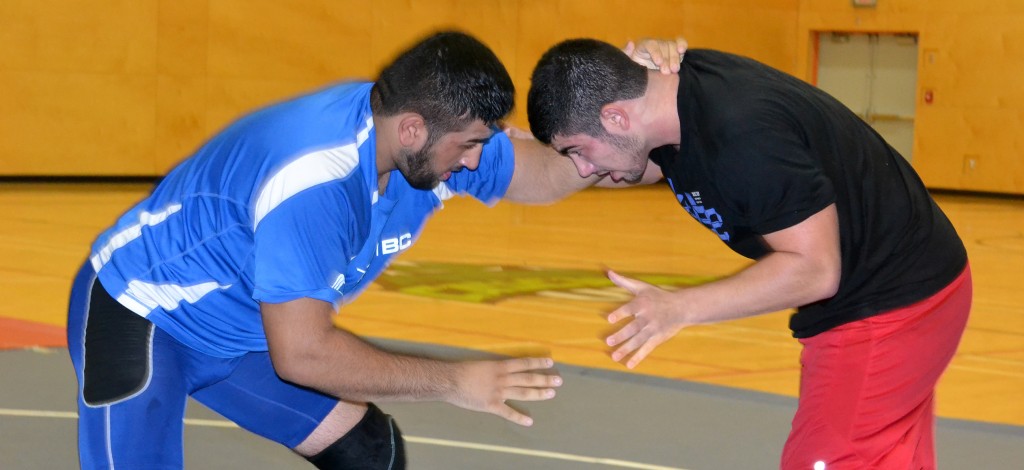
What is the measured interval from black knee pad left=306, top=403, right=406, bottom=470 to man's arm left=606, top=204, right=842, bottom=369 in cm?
100

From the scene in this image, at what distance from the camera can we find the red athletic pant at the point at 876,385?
3291 mm

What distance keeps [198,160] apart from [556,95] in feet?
3.05

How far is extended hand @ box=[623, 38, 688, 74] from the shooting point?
3.28m

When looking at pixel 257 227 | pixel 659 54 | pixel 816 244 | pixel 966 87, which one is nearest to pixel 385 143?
pixel 257 227

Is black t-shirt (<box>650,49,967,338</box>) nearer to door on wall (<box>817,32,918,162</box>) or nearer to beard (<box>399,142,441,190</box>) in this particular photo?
beard (<box>399,142,441,190</box>)

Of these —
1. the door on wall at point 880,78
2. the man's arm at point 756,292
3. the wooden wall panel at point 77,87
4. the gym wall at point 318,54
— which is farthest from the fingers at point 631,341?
the door on wall at point 880,78

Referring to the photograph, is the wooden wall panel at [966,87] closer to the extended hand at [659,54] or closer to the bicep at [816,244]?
the extended hand at [659,54]

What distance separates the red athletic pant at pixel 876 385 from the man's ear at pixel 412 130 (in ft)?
4.02

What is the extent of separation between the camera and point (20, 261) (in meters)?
9.53

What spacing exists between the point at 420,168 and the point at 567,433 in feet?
8.04

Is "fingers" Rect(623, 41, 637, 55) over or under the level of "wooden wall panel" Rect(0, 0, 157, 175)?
over

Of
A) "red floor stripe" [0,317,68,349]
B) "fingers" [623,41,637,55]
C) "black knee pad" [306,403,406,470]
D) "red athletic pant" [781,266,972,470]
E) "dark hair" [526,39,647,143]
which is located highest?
"fingers" [623,41,637,55]

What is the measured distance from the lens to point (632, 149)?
325 centimetres

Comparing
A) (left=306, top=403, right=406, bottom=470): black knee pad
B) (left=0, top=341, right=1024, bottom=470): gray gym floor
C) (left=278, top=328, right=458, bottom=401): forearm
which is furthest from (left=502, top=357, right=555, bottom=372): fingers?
(left=0, top=341, right=1024, bottom=470): gray gym floor
